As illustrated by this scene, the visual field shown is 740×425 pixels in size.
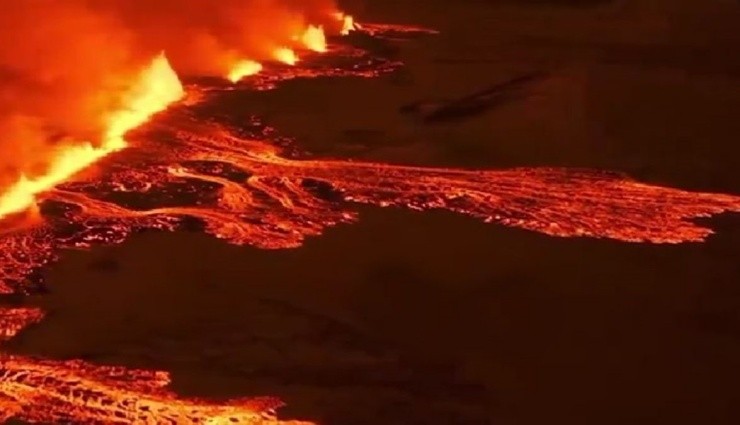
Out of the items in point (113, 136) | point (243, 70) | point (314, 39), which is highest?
point (314, 39)

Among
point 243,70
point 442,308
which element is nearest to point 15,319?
point 442,308

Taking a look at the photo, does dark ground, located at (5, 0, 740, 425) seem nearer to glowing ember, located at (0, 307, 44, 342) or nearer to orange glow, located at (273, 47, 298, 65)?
glowing ember, located at (0, 307, 44, 342)

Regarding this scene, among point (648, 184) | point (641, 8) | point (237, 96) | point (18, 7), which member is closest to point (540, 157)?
point (648, 184)

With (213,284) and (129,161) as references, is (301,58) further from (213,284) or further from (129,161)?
(213,284)

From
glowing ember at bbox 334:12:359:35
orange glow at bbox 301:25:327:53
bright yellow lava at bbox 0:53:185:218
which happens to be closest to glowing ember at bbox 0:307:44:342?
bright yellow lava at bbox 0:53:185:218

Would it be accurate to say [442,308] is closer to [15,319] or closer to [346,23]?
[15,319]
